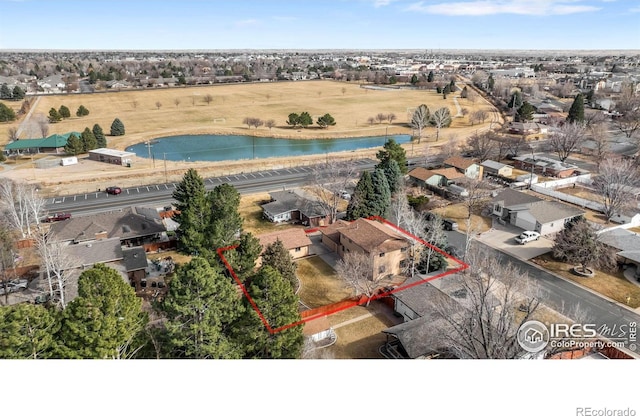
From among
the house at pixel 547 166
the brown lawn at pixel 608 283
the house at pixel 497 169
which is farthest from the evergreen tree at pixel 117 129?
the brown lawn at pixel 608 283

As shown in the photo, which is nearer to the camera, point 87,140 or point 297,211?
point 297,211

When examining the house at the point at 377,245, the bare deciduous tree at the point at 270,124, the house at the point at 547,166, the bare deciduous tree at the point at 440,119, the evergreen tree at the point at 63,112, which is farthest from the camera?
the evergreen tree at the point at 63,112

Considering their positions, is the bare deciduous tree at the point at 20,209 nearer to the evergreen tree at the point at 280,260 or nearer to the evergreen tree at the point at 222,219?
the evergreen tree at the point at 222,219

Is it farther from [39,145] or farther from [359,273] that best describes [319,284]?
[39,145]

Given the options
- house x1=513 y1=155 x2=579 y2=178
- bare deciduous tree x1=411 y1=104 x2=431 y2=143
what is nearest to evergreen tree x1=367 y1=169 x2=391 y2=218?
house x1=513 y1=155 x2=579 y2=178

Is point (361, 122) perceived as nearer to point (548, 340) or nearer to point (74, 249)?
point (74, 249)

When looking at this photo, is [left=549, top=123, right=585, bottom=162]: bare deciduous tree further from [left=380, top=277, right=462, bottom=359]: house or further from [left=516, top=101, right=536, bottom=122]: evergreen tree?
[left=380, top=277, right=462, bottom=359]: house

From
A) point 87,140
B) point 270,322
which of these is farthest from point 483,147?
point 87,140
